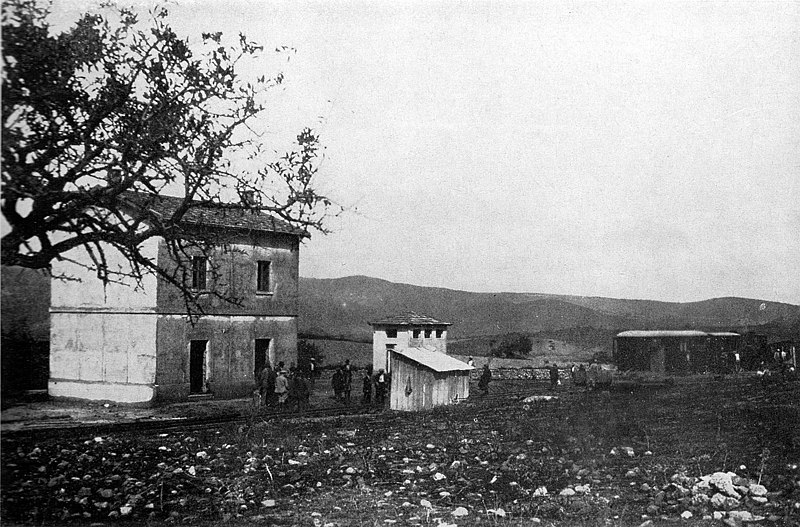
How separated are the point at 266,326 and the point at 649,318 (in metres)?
45.1

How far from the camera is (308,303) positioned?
5941 cm

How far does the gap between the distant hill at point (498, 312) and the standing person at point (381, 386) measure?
25079 mm

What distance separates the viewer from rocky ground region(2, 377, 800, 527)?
25.6 feet

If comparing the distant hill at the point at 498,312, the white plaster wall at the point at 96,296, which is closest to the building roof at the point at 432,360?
the white plaster wall at the point at 96,296

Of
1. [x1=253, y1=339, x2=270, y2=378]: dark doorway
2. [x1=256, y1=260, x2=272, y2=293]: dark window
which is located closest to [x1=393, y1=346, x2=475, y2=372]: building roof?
[x1=253, y1=339, x2=270, y2=378]: dark doorway

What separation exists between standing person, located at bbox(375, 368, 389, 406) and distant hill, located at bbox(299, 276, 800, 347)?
2508 centimetres

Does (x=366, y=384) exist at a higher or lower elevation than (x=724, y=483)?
lower

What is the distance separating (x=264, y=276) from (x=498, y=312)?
5179cm

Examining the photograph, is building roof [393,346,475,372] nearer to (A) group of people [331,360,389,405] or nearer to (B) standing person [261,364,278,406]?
(A) group of people [331,360,389,405]

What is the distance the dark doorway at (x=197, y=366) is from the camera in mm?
22094

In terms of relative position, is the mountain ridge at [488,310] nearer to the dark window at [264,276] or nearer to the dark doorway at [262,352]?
the dark window at [264,276]

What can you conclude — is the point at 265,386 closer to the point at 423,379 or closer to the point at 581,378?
the point at 423,379

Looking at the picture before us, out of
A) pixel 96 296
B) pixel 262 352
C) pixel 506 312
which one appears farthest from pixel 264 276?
pixel 506 312

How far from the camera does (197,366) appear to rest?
2227 cm
